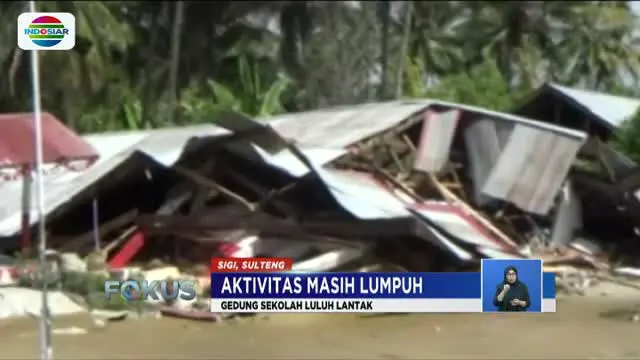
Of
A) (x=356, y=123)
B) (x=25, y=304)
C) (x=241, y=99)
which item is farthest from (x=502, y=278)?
(x=241, y=99)

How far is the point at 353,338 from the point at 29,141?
2.69 m

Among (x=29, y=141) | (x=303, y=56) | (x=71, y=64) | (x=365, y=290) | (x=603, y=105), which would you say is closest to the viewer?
(x=365, y=290)

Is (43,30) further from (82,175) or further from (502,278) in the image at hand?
(82,175)

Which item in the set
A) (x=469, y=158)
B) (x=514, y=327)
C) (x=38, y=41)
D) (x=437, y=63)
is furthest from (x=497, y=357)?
(x=437, y=63)

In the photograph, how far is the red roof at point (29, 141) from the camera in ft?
25.5

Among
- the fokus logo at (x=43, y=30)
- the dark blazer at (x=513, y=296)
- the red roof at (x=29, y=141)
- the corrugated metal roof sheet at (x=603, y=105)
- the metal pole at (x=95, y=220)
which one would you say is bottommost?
the metal pole at (x=95, y=220)

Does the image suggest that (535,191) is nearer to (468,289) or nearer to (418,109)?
(418,109)

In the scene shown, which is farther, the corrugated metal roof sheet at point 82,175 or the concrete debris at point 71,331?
the corrugated metal roof sheet at point 82,175

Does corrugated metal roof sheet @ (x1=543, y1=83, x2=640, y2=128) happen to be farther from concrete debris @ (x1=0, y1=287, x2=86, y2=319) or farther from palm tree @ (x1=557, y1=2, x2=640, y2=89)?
palm tree @ (x1=557, y1=2, x2=640, y2=89)

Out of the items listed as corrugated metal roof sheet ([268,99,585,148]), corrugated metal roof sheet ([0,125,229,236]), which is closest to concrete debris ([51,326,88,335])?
corrugated metal roof sheet ([0,125,229,236])

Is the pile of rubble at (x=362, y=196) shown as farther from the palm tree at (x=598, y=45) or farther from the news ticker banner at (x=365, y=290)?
the palm tree at (x=598, y=45)

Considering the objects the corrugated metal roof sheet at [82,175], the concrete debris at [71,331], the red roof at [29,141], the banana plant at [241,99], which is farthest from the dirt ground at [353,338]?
the banana plant at [241,99]

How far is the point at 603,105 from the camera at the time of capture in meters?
14.5

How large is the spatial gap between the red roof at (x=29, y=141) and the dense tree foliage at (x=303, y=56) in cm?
34
